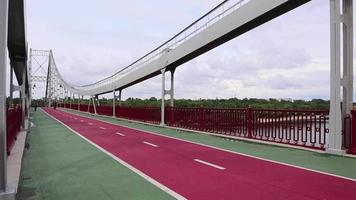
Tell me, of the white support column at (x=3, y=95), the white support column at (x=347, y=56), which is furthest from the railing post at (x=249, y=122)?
the white support column at (x=3, y=95)

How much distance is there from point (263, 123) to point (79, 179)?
32.9ft

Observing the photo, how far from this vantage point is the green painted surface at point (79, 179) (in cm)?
763

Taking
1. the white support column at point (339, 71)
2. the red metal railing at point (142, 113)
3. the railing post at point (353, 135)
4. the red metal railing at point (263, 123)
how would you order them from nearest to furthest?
1. the railing post at point (353, 135)
2. the white support column at point (339, 71)
3. the red metal railing at point (263, 123)
4. the red metal railing at point (142, 113)

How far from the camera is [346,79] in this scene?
43.0ft

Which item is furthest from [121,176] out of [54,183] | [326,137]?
[326,137]

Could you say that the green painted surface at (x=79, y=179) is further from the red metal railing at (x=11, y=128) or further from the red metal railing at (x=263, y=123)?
the red metal railing at (x=263, y=123)

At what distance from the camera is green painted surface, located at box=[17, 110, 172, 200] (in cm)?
763

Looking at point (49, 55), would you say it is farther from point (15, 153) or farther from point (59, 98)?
point (15, 153)

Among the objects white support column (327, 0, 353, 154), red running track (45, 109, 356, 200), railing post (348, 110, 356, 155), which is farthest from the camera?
white support column (327, 0, 353, 154)

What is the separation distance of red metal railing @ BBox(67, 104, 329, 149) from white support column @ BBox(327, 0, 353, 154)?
82 cm

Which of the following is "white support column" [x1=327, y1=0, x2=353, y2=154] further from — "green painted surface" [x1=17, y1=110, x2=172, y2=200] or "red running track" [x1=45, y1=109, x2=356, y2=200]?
"green painted surface" [x1=17, y1=110, x2=172, y2=200]

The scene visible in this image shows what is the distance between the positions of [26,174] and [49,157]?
3022 mm

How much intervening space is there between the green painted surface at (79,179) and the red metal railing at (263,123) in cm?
666

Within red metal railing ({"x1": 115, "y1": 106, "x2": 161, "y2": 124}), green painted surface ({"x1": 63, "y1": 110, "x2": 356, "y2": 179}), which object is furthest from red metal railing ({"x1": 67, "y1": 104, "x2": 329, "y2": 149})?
red metal railing ({"x1": 115, "y1": 106, "x2": 161, "y2": 124})
